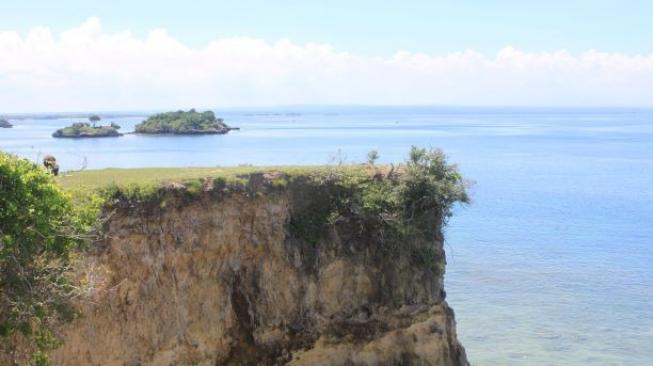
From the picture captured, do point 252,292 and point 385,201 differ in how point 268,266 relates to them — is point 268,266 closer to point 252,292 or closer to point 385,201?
point 252,292

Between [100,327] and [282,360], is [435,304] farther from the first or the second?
[100,327]

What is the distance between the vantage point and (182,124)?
393 ft

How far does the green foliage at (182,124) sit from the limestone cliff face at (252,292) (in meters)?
102

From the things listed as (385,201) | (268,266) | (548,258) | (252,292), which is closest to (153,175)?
(268,266)

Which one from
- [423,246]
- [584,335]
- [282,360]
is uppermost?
[423,246]

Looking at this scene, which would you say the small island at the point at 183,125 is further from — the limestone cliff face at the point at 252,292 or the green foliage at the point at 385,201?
the limestone cliff face at the point at 252,292

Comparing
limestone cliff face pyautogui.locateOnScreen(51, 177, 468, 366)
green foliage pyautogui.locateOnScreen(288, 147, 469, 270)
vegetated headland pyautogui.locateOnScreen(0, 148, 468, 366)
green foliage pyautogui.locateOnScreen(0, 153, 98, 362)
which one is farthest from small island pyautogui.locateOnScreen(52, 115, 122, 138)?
green foliage pyautogui.locateOnScreen(0, 153, 98, 362)

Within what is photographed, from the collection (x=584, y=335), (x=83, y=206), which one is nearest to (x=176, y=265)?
(x=83, y=206)

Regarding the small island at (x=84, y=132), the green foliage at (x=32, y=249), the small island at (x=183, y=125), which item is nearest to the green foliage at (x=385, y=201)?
the green foliage at (x=32, y=249)

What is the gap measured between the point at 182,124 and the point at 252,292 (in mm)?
104614

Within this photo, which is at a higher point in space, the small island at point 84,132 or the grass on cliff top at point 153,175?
the grass on cliff top at point 153,175

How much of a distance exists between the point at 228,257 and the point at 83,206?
4.46 m

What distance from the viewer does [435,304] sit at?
20.1 m

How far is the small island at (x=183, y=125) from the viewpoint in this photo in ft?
392
